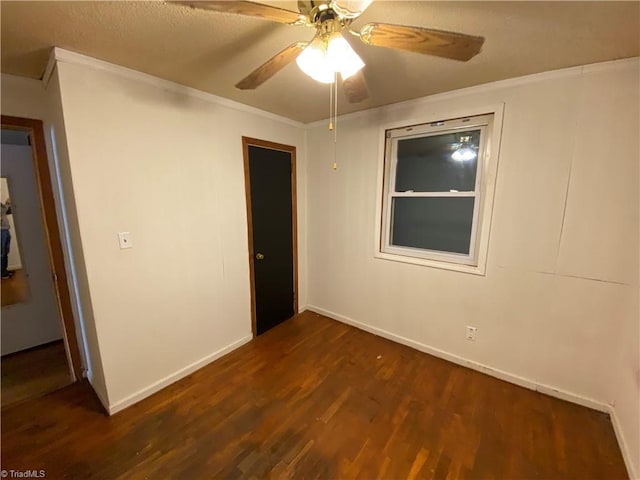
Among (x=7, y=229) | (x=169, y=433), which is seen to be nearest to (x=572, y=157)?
(x=169, y=433)

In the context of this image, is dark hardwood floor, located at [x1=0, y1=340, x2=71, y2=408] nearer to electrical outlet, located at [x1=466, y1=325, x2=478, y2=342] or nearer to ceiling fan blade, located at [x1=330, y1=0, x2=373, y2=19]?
ceiling fan blade, located at [x1=330, y1=0, x2=373, y2=19]

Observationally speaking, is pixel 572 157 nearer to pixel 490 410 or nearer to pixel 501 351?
pixel 501 351

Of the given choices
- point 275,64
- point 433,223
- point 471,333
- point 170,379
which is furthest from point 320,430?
point 275,64

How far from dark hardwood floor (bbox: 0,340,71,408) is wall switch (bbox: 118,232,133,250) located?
1408 mm

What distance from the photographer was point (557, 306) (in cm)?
192

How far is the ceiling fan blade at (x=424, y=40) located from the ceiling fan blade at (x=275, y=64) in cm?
31

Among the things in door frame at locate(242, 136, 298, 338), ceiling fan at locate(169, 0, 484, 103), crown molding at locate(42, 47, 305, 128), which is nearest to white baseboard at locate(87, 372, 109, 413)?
door frame at locate(242, 136, 298, 338)

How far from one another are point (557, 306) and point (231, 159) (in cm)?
283

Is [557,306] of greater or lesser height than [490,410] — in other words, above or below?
above

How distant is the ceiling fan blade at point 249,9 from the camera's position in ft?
2.93

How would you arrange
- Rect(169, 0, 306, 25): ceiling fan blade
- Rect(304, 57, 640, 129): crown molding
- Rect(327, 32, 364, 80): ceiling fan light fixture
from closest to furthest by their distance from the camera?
Rect(169, 0, 306, 25): ceiling fan blade → Rect(327, 32, 364, 80): ceiling fan light fixture → Rect(304, 57, 640, 129): crown molding

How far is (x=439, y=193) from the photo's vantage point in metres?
2.41

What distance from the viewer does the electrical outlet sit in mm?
2275

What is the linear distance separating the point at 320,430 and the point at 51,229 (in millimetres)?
2410
